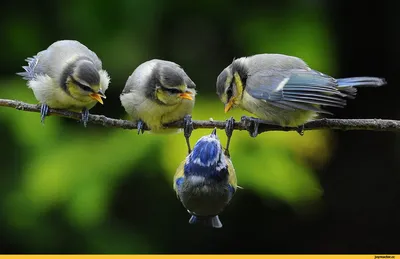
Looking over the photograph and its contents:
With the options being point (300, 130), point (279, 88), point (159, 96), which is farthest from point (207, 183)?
point (279, 88)

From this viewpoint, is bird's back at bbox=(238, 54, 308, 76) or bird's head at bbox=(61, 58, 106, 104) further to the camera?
bird's back at bbox=(238, 54, 308, 76)

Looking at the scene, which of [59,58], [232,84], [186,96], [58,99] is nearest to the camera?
[186,96]

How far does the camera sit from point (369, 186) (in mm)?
4473

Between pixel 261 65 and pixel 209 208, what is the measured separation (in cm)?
83

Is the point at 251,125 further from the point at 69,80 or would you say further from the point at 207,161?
the point at 69,80

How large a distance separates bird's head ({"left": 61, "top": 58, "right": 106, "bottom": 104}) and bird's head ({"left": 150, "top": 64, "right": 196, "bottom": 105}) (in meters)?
0.21

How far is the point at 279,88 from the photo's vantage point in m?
2.59

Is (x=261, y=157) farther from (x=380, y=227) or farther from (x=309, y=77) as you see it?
(x=380, y=227)

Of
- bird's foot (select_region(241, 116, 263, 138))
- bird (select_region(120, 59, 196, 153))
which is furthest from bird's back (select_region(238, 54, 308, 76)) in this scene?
bird's foot (select_region(241, 116, 263, 138))

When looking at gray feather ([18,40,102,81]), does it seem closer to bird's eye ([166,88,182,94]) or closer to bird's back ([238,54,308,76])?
bird's eye ([166,88,182,94])

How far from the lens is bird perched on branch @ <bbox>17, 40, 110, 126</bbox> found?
254 cm

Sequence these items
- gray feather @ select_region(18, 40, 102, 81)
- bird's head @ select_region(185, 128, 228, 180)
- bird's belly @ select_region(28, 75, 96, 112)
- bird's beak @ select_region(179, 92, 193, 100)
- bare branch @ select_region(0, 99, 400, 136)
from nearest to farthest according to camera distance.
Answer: bare branch @ select_region(0, 99, 400, 136)
bird's head @ select_region(185, 128, 228, 180)
bird's beak @ select_region(179, 92, 193, 100)
bird's belly @ select_region(28, 75, 96, 112)
gray feather @ select_region(18, 40, 102, 81)

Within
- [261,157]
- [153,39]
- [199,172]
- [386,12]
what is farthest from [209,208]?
[386,12]

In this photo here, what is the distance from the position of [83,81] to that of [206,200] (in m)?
0.80
